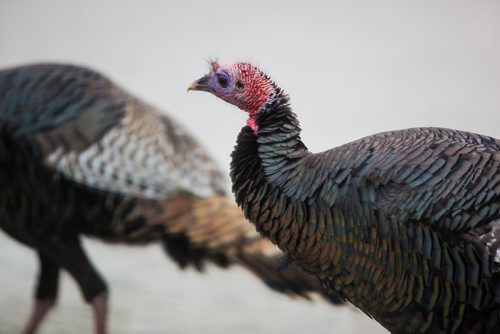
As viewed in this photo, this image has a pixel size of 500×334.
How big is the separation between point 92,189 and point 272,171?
90 cm

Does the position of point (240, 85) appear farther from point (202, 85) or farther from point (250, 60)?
point (250, 60)

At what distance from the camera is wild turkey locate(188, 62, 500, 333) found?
1.24m

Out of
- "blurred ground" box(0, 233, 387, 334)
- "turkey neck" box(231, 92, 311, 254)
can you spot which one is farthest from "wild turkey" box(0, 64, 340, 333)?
"turkey neck" box(231, 92, 311, 254)

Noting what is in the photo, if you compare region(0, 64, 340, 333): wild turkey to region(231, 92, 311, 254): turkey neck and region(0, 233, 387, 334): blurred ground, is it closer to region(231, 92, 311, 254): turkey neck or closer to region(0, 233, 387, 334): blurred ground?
region(0, 233, 387, 334): blurred ground

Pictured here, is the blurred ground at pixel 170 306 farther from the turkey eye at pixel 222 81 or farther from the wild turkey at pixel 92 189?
the turkey eye at pixel 222 81

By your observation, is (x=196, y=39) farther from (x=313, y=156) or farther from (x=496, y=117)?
(x=313, y=156)

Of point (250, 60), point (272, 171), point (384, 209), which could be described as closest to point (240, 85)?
point (272, 171)

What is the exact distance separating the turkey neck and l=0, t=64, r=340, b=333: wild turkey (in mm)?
685

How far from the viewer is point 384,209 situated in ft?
4.18

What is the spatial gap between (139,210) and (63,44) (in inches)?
35.2

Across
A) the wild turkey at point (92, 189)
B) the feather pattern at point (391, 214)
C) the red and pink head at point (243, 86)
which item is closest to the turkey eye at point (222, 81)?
the red and pink head at point (243, 86)

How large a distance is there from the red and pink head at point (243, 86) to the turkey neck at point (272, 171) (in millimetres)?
18

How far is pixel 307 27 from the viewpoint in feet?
7.41

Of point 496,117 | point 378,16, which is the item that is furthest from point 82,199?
point 496,117
